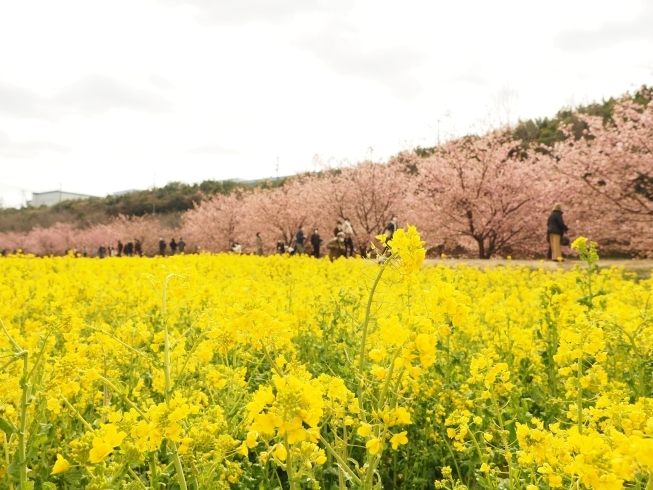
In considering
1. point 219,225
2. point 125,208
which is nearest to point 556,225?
point 219,225

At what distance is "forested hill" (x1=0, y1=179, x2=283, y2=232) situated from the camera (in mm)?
63531

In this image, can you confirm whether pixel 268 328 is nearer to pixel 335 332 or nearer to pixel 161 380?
pixel 161 380

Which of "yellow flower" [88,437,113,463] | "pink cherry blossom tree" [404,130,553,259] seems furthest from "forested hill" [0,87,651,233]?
"yellow flower" [88,437,113,463]

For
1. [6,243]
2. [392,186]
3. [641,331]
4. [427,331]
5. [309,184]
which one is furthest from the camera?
[6,243]

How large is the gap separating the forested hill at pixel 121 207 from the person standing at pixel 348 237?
124ft

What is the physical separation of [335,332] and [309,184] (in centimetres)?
2984

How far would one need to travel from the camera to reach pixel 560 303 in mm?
3277

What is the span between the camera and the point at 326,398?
1900 mm

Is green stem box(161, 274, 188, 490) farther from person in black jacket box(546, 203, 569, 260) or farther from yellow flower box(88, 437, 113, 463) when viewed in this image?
person in black jacket box(546, 203, 569, 260)

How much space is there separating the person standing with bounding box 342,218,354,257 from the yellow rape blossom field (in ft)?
51.6

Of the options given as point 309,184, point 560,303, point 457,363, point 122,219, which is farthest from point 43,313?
point 122,219

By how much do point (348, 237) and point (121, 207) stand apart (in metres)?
52.5

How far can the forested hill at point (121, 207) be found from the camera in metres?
63.5

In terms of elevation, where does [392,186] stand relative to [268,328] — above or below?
above
